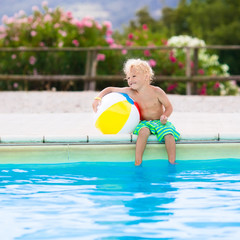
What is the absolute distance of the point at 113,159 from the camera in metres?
5.38

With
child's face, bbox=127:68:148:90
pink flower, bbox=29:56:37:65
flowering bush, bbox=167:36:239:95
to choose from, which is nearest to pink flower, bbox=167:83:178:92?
flowering bush, bbox=167:36:239:95

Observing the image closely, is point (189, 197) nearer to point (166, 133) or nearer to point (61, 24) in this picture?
point (166, 133)

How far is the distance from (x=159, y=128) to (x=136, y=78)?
2.01 feet

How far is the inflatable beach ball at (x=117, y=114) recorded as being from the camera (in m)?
5.61

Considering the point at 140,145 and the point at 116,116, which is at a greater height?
the point at 116,116

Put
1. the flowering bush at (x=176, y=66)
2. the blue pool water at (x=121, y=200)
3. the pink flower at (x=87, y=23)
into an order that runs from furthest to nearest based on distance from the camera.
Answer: the flowering bush at (x=176, y=66) → the pink flower at (x=87, y=23) → the blue pool water at (x=121, y=200)

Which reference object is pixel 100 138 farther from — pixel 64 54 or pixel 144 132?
pixel 64 54

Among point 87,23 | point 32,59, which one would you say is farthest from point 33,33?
point 87,23

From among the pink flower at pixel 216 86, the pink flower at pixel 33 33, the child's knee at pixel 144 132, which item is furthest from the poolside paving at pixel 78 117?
the pink flower at pixel 216 86

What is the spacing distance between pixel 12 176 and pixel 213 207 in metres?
1.94

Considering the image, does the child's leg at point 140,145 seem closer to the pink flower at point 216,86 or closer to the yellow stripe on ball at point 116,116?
the yellow stripe on ball at point 116,116

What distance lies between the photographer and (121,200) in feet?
14.2

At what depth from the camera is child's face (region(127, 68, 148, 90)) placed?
18.7ft

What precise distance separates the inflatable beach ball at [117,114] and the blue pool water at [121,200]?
0.45 meters
